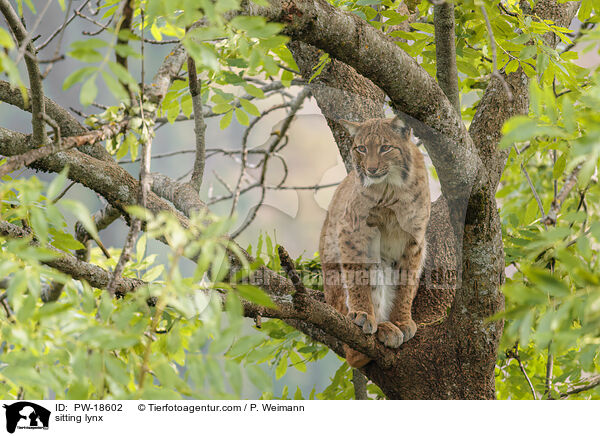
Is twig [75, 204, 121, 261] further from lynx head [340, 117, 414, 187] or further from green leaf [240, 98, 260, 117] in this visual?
lynx head [340, 117, 414, 187]

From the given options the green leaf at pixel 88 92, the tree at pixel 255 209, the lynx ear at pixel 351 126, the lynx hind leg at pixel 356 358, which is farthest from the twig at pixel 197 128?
the lynx hind leg at pixel 356 358

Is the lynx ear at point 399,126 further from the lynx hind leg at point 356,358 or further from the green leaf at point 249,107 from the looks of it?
the lynx hind leg at point 356,358

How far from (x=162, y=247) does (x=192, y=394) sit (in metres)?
1.66

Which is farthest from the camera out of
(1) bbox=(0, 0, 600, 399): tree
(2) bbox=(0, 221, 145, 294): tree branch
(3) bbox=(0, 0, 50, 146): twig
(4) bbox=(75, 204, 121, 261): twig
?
(4) bbox=(75, 204, 121, 261): twig

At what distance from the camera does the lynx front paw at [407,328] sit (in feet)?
7.09

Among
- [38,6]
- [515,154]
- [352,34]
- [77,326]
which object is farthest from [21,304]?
[515,154]

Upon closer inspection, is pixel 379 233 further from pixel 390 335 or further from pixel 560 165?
pixel 560 165

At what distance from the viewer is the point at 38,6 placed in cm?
260

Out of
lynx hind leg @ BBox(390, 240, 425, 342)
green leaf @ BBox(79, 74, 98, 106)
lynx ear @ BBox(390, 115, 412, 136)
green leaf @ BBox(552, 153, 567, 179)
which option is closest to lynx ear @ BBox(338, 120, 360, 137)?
lynx ear @ BBox(390, 115, 412, 136)

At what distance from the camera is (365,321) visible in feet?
7.00

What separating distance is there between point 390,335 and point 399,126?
83 centimetres

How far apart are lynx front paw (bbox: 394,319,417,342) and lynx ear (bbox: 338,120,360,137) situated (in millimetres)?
813

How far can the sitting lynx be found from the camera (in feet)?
6.92

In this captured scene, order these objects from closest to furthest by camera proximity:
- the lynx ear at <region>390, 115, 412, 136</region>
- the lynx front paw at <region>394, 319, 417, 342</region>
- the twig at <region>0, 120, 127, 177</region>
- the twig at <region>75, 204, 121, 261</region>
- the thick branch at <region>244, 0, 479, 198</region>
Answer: the twig at <region>0, 120, 127, 177</region> < the thick branch at <region>244, 0, 479, 198</region> < the lynx ear at <region>390, 115, 412, 136</region> < the lynx front paw at <region>394, 319, 417, 342</region> < the twig at <region>75, 204, 121, 261</region>
